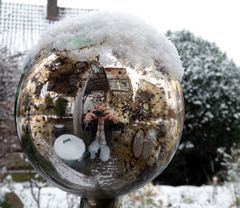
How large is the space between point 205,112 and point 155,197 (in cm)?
189

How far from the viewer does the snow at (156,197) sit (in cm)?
404

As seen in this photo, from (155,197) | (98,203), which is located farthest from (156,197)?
(98,203)

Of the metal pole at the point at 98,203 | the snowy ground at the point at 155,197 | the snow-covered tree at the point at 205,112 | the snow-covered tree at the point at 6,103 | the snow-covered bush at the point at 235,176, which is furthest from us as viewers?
the snow-covered tree at the point at 205,112

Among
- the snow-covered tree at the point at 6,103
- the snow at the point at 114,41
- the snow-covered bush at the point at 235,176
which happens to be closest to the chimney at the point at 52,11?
the snow-covered tree at the point at 6,103

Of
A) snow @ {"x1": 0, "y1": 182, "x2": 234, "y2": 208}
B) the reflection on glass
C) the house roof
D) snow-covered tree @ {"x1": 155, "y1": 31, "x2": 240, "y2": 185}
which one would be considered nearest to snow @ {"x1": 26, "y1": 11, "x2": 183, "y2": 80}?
the reflection on glass

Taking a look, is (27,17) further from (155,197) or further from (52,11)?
(155,197)

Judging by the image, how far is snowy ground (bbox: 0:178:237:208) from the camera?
4031mm

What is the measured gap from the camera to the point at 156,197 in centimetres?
427

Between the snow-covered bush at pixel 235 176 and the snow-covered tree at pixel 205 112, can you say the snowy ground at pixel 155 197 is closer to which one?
the snow-covered bush at pixel 235 176

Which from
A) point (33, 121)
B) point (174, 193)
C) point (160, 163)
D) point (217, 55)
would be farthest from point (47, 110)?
point (217, 55)

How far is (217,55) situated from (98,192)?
5.16 metres

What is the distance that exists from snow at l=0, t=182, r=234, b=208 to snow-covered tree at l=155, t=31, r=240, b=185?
120cm

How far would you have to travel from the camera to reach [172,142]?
1328 millimetres

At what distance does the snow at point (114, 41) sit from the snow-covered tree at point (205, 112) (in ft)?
14.9
